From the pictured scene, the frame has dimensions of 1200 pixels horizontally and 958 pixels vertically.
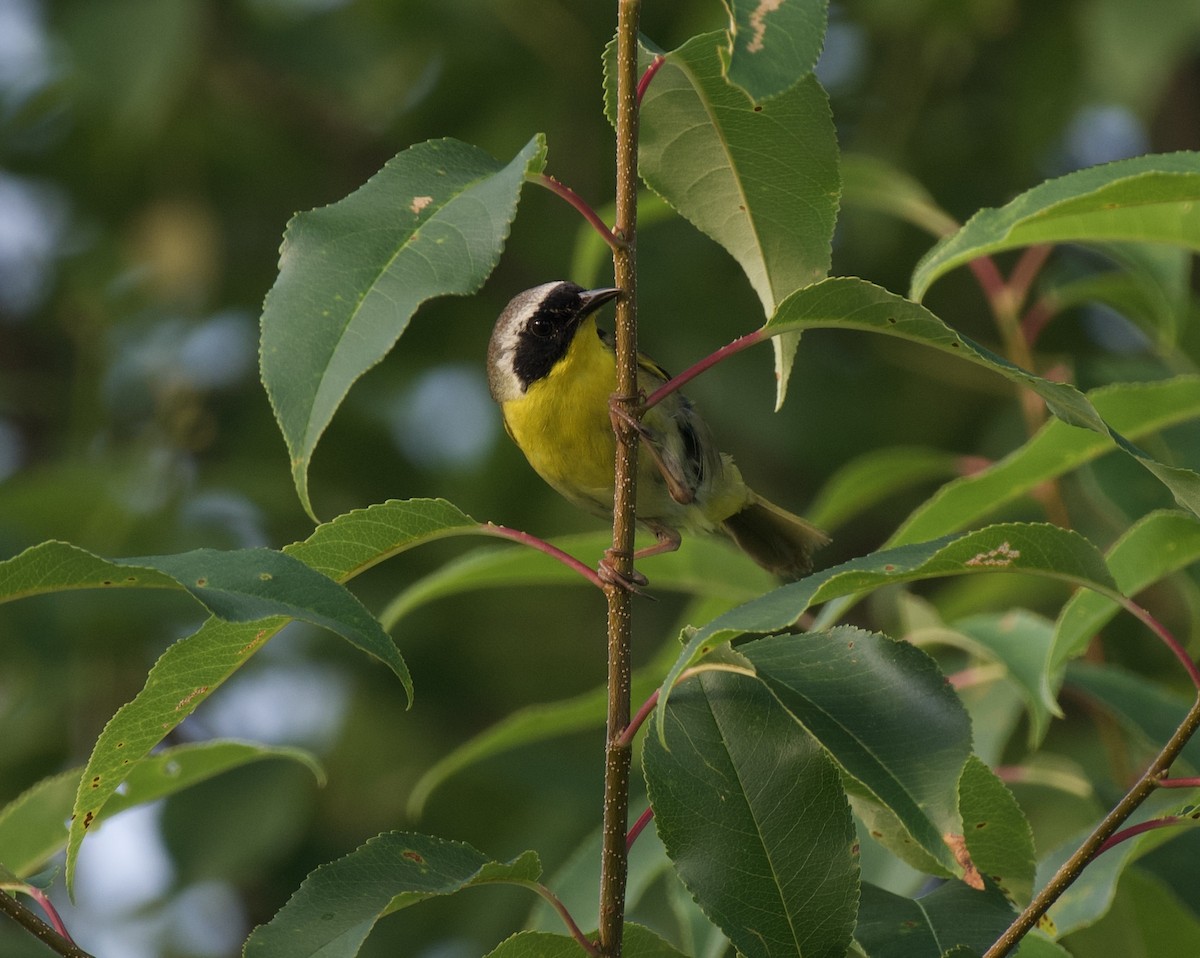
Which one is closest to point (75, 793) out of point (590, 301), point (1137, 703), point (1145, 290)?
point (590, 301)

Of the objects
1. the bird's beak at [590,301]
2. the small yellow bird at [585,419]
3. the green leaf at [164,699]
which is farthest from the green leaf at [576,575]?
the green leaf at [164,699]

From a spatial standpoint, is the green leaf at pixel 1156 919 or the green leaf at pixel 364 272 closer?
the green leaf at pixel 364 272

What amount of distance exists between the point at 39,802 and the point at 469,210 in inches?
50.3

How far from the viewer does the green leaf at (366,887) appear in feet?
5.57

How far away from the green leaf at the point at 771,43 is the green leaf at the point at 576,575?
1257 mm

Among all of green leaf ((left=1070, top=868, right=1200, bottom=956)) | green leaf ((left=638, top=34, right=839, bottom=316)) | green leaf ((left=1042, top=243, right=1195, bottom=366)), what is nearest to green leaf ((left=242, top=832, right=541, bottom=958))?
green leaf ((left=638, top=34, right=839, bottom=316))

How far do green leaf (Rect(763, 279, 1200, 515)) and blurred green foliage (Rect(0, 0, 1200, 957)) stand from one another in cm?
306

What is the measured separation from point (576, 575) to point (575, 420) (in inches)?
13.2

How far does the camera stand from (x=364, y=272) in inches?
65.2

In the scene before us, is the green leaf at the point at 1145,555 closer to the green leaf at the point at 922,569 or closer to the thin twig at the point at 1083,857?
the green leaf at the point at 922,569

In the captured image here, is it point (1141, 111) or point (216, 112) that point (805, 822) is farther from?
point (216, 112)

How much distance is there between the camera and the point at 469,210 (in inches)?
65.0

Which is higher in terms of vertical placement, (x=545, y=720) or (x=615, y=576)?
(x=615, y=576)

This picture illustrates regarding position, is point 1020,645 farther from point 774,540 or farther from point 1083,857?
point 774,540
